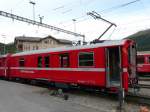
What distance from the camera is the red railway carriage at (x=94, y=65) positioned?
1424 centimetres

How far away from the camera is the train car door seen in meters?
14.8

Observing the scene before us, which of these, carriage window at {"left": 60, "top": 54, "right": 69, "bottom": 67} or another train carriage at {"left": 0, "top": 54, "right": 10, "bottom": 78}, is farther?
another train carriage at {"left": 0, "top": 54, "right": 10, "bottom": 78}

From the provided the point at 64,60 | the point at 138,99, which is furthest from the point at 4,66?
the point at 138,99

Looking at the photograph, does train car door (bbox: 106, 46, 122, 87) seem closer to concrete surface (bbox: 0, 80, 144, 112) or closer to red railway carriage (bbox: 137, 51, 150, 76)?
concrete surface (bbox: 0, 80, 144, 112)

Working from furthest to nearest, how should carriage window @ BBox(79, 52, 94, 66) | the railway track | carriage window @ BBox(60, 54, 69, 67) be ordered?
1. carriage window @ BBox(60, 54, 69, 67)
2. carriage window @ BBox(79, 52, 94, 66)
3. the railway track

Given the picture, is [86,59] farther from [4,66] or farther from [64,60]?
[4,66]

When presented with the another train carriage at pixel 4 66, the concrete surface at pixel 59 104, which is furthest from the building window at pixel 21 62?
the concrete surface at pixel 59 104

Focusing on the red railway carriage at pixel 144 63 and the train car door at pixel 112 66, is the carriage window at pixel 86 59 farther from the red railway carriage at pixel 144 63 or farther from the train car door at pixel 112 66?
the red railway carriage at pixel 144 63

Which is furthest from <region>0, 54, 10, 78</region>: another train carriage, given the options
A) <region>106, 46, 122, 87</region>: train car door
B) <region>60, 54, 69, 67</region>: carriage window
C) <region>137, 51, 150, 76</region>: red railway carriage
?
<region>106, 46, 122, 87</region>: train car door

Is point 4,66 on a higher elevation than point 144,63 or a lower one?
lower

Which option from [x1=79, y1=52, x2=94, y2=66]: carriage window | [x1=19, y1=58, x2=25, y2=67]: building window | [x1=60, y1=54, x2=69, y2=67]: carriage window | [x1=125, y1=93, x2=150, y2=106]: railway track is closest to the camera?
[x1=125, y1=93, x2=150, y2=106]: railway track

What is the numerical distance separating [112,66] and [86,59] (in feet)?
5.47

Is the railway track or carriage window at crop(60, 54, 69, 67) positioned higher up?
carriage window at crop(60, 54, 69, 67)

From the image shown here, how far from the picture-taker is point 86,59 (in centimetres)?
1617
